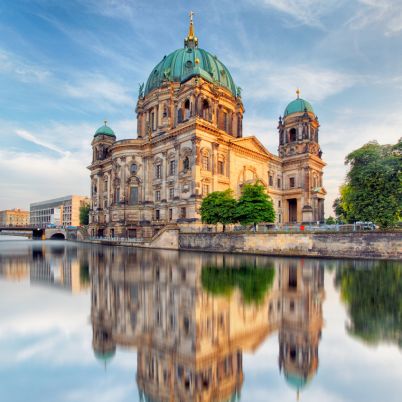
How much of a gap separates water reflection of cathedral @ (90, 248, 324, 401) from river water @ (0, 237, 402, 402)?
3 cm

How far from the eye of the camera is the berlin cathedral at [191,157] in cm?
4675

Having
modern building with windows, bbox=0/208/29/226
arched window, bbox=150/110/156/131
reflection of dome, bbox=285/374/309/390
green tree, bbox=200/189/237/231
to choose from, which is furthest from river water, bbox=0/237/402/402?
modern building with windows, bbox=0/208/29/226

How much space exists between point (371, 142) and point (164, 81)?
129ft

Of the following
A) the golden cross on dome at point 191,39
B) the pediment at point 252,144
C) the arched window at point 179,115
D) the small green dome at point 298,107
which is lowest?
the pediment at point 252,144

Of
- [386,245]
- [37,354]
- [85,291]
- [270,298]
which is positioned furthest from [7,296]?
[386,245]

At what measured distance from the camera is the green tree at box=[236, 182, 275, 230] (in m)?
37.8

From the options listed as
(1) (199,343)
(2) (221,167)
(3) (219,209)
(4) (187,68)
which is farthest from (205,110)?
(1) (199,343)

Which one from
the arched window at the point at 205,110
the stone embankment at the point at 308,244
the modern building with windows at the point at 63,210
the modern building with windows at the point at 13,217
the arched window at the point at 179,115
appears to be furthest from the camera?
the modern building with windows at the point at 13,217

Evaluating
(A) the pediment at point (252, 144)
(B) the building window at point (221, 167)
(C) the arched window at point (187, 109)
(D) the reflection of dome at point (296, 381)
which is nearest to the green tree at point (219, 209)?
(B) the building window at point (221, 167)

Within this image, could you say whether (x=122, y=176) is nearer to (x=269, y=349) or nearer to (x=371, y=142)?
(x=371, y=142)

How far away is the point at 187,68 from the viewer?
57.9m

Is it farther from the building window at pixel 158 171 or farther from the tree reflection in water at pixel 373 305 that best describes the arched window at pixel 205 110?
the tree reflection in water at pixel 373 305

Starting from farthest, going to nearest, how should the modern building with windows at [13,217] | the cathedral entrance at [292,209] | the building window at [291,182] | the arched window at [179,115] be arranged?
the modern building with windows at [13,217]
the cathedral entrance at [292,209]
the building window at [291,182]
the arched window at [179,115]

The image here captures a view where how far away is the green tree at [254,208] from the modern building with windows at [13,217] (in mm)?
194178
